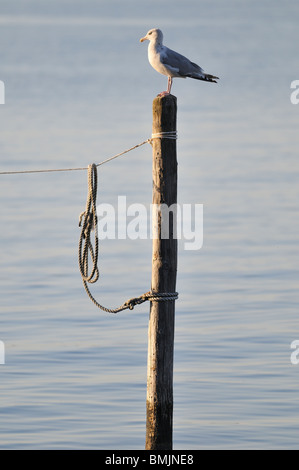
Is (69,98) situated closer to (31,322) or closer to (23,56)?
(23,56)

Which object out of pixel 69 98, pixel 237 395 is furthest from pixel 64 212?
pixel 69 98

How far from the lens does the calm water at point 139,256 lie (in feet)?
39.6

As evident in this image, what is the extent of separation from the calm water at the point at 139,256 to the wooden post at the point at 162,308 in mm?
1564

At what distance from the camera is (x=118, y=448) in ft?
36.2

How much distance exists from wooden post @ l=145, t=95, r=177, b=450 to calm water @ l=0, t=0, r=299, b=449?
5.13 ft

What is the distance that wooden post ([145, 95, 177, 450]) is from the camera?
962 centimetres

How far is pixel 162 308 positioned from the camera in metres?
9.69

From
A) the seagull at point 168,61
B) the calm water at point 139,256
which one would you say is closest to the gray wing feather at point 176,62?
the seagull at point 168,61

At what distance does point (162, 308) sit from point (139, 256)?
11115mm

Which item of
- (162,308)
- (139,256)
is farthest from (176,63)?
(139,256)

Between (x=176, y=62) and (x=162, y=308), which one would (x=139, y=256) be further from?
(x=162, y=308)

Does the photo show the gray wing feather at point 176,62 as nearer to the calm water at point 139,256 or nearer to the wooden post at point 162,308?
the wooden post at point 162,308

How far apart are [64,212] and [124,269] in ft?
17.9
